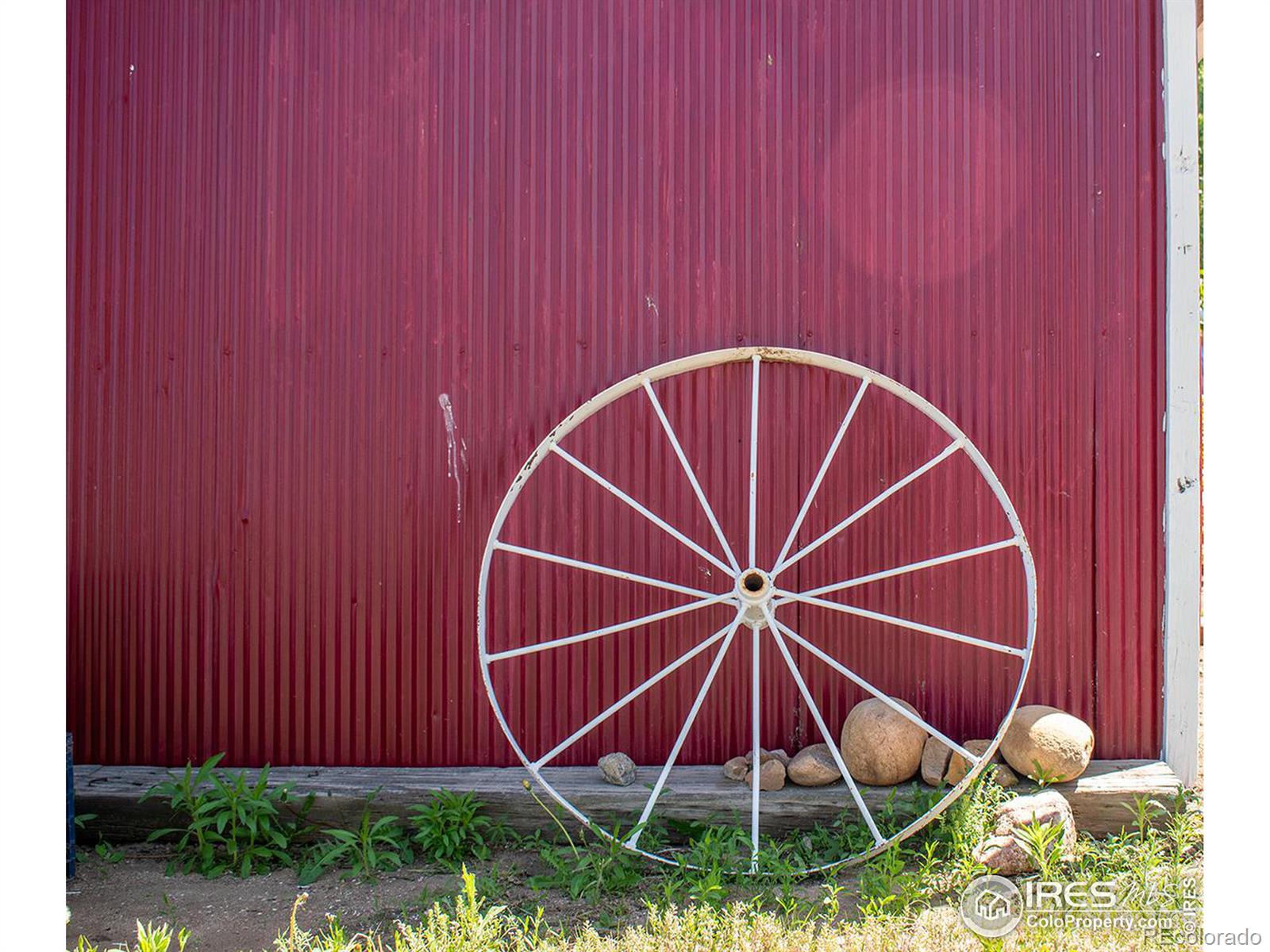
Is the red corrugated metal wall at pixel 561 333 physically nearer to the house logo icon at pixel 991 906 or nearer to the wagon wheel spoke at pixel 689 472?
the wagon wheel spoke at pixel 689 472

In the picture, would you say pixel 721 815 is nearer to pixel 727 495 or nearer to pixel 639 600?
pixel 639 600

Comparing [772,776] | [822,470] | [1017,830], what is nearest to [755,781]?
[772,776]

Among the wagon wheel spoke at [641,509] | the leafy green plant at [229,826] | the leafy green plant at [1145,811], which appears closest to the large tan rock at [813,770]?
the wagon wheel spoke at [641,509]

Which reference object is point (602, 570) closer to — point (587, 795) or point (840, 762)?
point (587, 795)

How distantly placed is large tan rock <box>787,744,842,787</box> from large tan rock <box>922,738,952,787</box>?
1.17ft

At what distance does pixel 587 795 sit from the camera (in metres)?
4.18

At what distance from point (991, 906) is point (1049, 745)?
0.79 meters

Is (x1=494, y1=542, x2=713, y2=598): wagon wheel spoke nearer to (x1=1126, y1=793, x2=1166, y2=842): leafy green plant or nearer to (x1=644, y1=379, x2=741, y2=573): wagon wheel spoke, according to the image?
(x1=644, y1=379, x2=741, y2=573): wagon wheel spoke

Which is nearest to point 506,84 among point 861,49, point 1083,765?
point 861,49

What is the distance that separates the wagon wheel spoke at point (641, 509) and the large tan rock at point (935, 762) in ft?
3.68

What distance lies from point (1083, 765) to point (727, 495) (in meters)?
1.87

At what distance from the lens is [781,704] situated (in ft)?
14.8

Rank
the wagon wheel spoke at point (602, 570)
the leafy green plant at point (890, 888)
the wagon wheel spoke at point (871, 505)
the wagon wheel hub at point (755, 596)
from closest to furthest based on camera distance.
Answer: the leafy green plant at point (890, 888), the wagon wheel hub at point (755, 596), the wagon wheel spoke at point (871, 505), the wagon wheel spoke at point (602, 570)

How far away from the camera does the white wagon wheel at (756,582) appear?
12.6 ft
